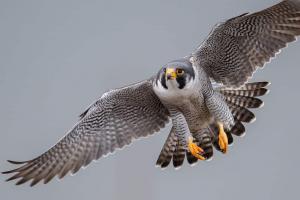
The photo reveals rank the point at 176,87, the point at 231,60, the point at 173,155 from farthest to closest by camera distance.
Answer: the point at 173,155 < the point at 231,60 < the point at 176,87

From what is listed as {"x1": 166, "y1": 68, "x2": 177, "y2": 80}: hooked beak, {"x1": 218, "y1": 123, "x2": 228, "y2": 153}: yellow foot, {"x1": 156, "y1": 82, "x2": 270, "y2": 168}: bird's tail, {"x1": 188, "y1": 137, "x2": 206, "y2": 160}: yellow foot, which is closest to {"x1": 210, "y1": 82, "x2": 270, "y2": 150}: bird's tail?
{"x1": 156, "y1": 82, "x2": 270, "y2": 168}: bird's tail

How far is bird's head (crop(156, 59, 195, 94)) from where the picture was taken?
20.7 feet

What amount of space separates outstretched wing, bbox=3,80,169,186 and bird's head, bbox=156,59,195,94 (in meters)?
0.44

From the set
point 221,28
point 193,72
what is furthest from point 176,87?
point 221,28

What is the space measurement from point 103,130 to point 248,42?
5.68 feet

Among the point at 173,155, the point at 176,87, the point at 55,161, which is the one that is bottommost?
the point at 173,155

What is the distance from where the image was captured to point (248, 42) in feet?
22.8

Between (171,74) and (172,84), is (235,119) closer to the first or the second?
(172,84)

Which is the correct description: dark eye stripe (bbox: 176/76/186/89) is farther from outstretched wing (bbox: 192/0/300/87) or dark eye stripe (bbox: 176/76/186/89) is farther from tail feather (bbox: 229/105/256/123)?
tail feather (bbox: 229/105/256/123)

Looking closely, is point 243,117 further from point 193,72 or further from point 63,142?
point 63,142

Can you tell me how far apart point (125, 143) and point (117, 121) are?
24 centimetres

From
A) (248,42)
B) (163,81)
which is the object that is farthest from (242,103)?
(163,81)

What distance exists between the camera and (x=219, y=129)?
709 centimetres

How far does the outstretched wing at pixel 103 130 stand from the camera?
22.9 ft
